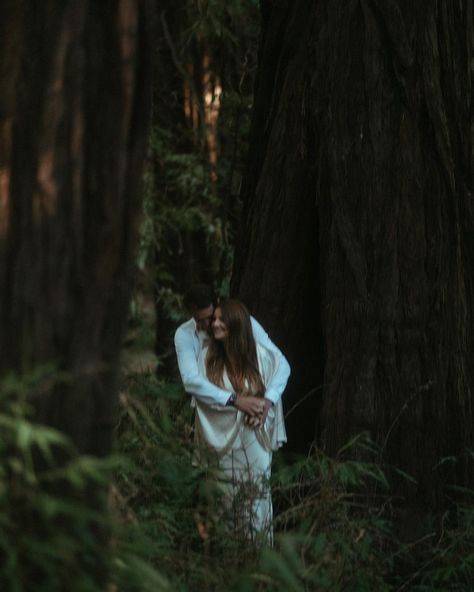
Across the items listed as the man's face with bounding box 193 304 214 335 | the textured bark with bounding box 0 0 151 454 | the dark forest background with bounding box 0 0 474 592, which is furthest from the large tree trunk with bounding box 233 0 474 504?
the textured bark with bounding box 0 0 151 454

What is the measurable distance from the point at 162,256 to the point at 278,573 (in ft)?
48.9

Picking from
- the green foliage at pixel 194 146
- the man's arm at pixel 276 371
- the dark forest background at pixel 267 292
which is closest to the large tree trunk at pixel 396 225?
the dark forest background at pixel 267 292

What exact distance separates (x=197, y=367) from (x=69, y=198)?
17.9 ft

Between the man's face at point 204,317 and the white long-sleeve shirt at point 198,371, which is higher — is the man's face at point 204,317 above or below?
above

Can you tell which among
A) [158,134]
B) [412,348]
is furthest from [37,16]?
[158,134]

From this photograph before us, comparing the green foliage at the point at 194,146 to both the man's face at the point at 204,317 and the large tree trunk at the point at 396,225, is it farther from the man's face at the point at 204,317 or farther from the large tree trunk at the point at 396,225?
the man's face at the point at 204,317

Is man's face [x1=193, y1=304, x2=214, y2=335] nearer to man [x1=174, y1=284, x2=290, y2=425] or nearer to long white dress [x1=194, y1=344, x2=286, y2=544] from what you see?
man [x1=174, y1=284, x2=290, y2=425]

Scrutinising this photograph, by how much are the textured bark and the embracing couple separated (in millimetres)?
5022

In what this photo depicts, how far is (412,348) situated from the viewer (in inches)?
428

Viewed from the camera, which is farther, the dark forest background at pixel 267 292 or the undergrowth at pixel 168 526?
the dark forest background at pixel 267 292

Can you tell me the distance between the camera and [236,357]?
10.4 m

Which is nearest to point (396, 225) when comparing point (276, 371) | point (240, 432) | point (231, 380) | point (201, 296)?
point (276, 371)

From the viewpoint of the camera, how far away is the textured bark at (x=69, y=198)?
500cm

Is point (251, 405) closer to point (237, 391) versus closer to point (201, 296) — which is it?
point (237, 391)
